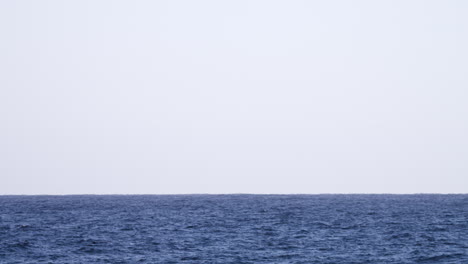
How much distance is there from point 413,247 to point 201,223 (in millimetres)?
23620

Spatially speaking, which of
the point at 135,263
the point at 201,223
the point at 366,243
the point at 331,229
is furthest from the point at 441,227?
the point at 135,263

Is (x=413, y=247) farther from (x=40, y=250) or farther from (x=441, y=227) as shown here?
(x=40, y=250)

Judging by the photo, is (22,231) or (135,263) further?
(22,231)

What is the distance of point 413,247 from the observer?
4244 centimetres

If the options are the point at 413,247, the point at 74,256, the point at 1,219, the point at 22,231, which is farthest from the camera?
the point at 1,219

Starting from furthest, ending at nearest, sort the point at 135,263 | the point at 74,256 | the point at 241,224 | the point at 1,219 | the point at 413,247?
1. the point at 1,219
2. the point at 241,224
3. the point at 413,247
4. the point at 74,256
5. the point at 135,263

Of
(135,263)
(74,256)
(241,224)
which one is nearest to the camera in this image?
(135,263)

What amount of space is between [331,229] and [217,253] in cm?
1695

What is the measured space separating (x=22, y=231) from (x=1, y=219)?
675 inches

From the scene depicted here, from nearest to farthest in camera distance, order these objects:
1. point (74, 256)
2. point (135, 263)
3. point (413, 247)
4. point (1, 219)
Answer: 1. point (135, 263)
2. point (74, 256)
3. point (413, 247)
4. point (1, 219)

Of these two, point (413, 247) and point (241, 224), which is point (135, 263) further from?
point (241, 224)

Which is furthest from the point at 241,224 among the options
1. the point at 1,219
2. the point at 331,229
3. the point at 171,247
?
the point at 1,219

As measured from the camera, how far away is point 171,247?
4275 centimetres

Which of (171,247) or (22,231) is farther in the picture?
(22,231)
